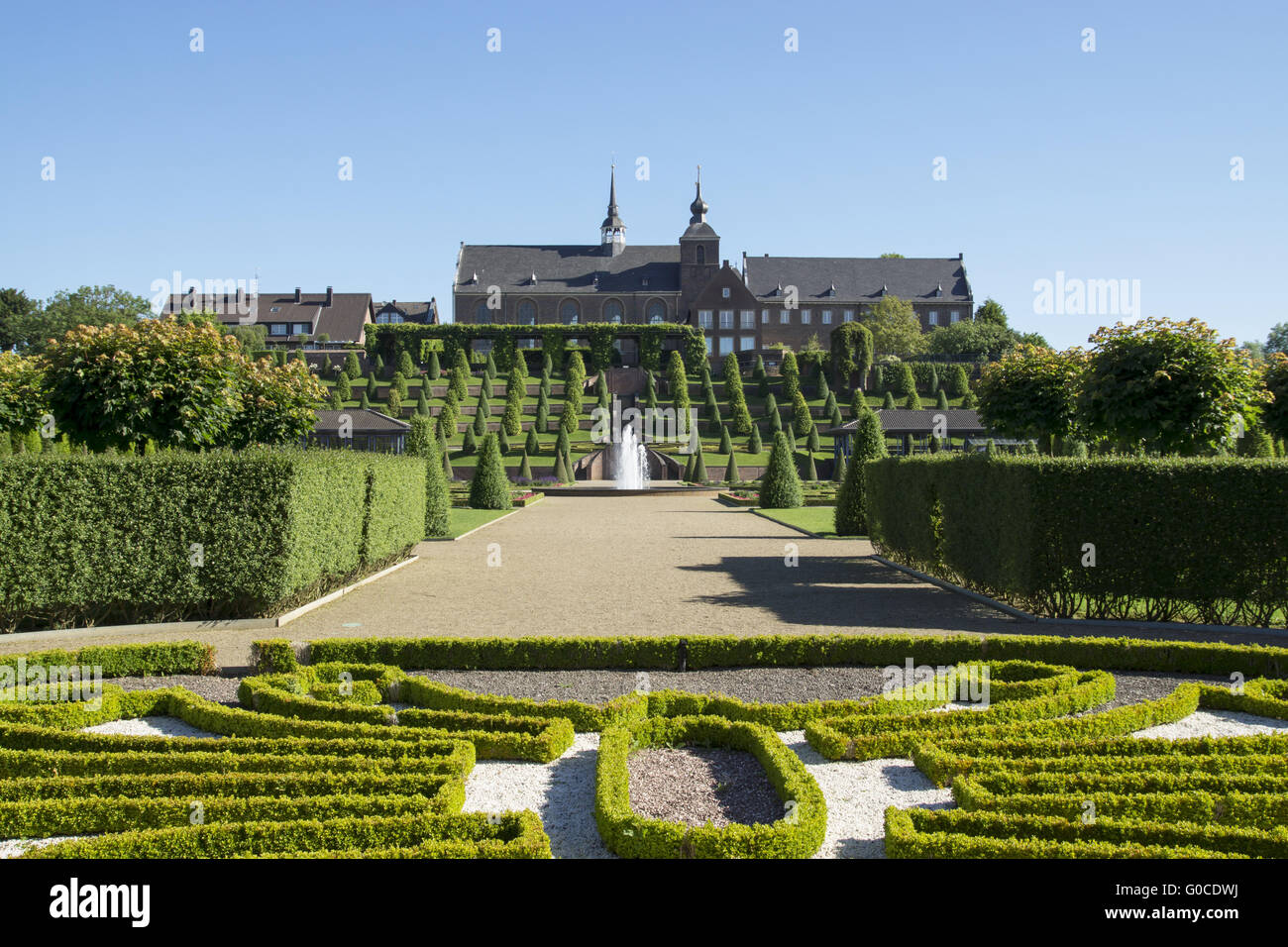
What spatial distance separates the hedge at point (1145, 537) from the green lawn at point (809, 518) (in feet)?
35.5

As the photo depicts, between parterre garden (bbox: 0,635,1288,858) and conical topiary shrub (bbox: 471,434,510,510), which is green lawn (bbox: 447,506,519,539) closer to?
conical topiary shrub (bbox: 471,434,510,510)

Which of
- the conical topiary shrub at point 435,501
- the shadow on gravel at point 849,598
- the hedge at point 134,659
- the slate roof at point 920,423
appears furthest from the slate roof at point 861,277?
the hedge at point 134,659

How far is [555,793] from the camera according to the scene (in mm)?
4879

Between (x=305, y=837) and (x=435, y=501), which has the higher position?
(x=435, y=501)

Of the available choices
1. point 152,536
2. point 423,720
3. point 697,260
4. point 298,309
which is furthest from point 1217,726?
point 298,309

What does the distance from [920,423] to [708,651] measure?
50644 millimetres

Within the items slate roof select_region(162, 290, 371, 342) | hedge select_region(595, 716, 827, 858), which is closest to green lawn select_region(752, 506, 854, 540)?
hedge select_region(595, 716, 827, 858)

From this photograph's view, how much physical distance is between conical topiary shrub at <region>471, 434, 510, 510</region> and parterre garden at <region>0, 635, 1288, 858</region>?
2369 cm

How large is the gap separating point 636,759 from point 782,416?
59875 millimetres

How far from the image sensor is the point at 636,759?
17.8ft

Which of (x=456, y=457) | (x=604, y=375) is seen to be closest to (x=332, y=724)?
(x=456, y=457)

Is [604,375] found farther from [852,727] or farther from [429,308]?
[852,727]

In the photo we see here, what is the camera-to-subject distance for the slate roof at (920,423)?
181ft

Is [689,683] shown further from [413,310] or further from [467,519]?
[413,310]
